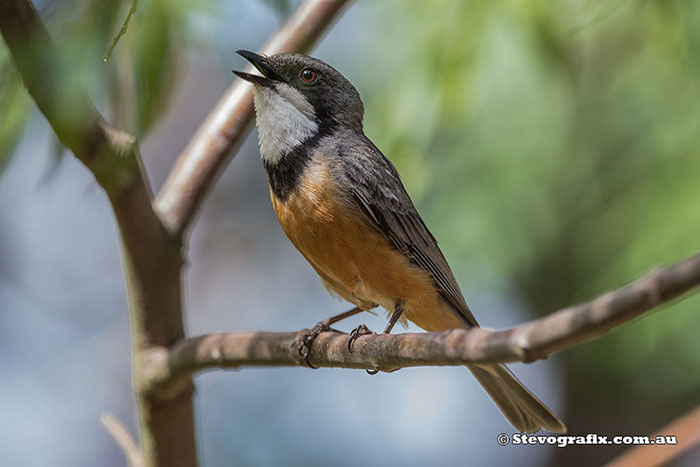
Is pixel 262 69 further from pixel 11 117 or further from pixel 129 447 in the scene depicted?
pixel 129 447

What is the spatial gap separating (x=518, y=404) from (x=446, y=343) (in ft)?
6.64

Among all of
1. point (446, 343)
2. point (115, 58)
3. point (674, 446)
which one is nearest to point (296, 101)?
point (115, 58)

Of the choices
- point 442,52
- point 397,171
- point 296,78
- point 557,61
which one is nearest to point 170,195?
point 296,78

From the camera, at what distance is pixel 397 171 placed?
467 cm

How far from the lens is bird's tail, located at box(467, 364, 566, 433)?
13.9ft

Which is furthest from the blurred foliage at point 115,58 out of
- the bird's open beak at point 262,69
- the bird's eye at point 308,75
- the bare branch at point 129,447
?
the bare branch at point 129,447

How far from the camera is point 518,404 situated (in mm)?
4340

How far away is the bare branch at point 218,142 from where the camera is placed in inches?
168

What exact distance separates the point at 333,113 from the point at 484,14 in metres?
1.09

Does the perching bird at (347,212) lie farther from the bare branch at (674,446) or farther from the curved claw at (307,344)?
the bare branch at (674,446)

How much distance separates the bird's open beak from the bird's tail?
6.08 feet

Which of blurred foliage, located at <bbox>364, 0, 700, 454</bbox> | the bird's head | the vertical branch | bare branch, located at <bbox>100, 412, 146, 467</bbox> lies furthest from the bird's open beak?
bare branch, located at <bbox>100, 412, 146, 467</bbox>

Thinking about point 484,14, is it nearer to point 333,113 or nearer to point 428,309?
point 333,113

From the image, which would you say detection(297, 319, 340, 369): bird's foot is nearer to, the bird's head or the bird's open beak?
the bird's head
